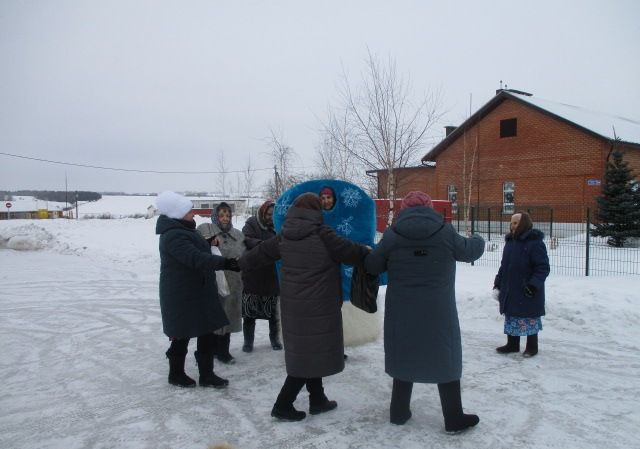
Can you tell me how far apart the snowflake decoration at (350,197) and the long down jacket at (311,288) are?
1690 mm

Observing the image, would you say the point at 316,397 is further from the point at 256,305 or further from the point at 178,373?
the point at 256,305

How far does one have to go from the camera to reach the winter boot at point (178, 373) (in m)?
4.64

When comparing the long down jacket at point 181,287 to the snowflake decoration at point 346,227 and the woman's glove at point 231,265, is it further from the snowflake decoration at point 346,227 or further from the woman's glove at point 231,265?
the snowflake decoration at point 346,227

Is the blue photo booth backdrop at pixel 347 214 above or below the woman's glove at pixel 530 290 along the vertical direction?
above

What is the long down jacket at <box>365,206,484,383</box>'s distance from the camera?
341 cm

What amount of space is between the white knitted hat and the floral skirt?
3750mm

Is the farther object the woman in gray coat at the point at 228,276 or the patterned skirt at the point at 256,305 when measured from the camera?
the patterned skirt at the point at 256,305

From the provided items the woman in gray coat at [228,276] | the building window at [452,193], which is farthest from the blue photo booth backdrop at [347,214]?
the building window at [452,193]

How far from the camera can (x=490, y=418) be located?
384 centimetres

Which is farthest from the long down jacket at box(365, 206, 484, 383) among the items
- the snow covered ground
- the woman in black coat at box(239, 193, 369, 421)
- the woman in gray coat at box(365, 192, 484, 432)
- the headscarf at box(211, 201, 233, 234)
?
the headscarf at box(211, 201, 233, 234)

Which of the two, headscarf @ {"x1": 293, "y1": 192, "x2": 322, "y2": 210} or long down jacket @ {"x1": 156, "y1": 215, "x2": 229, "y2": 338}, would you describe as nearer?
headscarf @ {"x1": 293, "y1": 192, "x2": 322, "y2": 210}

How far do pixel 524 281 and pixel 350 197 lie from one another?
211 cm

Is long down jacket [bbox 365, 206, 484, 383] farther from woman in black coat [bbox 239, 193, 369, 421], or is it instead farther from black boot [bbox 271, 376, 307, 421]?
black boot [bbox 271, 376, 307, 421]

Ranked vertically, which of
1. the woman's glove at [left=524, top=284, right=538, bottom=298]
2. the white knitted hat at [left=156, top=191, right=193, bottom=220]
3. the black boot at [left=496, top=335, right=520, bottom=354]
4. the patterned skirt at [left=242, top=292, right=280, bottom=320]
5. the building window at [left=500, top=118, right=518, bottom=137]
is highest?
the building window at [left=500, top=118, right=518, bottom=137]
